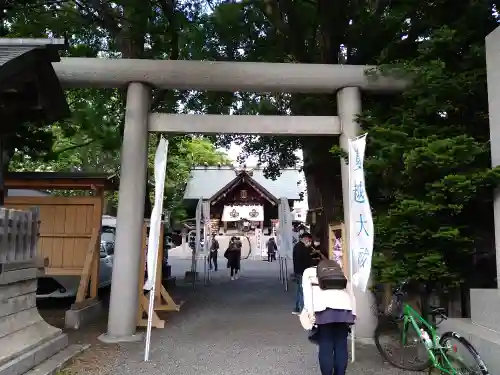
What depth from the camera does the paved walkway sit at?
5.55 meters

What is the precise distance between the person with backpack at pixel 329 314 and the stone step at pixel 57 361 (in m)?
3.03

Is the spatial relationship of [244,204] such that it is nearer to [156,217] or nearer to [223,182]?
[223,182]

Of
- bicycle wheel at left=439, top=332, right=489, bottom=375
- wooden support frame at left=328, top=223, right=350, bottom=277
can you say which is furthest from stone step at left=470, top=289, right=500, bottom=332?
wooden support frame at left=328, top=223, right=350, bottom=277

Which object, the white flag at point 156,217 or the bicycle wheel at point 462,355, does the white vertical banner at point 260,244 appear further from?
the bicycle wheel at point 462,355

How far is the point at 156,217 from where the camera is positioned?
6.22 meters

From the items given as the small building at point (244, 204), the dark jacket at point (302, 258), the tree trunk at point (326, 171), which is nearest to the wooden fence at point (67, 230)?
the dark jacket at point (302, 258)

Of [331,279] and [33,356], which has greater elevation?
[331,279]

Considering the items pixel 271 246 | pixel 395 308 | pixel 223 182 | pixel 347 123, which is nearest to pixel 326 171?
pixel 347 123

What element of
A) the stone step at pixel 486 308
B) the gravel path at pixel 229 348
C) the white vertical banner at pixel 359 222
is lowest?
the gravel path at pixel 229 348

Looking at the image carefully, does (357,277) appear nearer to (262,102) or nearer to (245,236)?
(262,102)

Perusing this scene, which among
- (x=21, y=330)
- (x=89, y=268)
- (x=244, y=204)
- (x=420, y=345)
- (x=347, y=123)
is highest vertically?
(x=244, y=204)

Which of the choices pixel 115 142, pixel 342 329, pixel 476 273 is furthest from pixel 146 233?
pixel 476 273

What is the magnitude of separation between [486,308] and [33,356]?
5.08m

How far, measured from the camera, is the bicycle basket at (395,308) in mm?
6218
